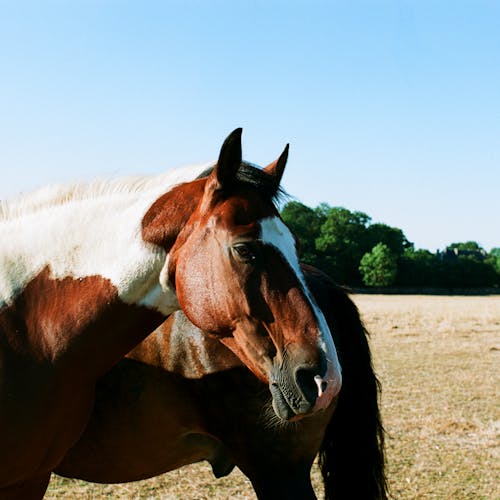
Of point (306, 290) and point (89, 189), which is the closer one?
point (306, 290)

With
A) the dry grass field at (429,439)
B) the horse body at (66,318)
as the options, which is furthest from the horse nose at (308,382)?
the dry grass field at (429,439)

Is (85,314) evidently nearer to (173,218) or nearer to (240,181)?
(173,218)

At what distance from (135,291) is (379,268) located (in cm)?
5630

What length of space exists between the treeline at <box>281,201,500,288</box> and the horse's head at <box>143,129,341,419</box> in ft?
159

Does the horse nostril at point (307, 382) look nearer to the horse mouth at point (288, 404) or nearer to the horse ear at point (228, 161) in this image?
the horse mouth at point (288, 404)

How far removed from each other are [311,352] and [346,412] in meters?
1.61

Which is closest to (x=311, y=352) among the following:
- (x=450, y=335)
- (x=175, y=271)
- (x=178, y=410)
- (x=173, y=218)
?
(x=175, y=271)

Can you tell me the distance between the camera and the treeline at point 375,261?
186 ft

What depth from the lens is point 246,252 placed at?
2.27m

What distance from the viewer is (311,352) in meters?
2.13

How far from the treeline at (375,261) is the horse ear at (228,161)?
159ft

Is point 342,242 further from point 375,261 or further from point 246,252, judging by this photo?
point 246,252

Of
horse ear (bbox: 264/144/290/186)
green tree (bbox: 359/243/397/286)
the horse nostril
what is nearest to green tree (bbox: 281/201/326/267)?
green tree (bbox: 359/243/397/286)

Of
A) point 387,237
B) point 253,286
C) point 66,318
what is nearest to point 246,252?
point 253,286
